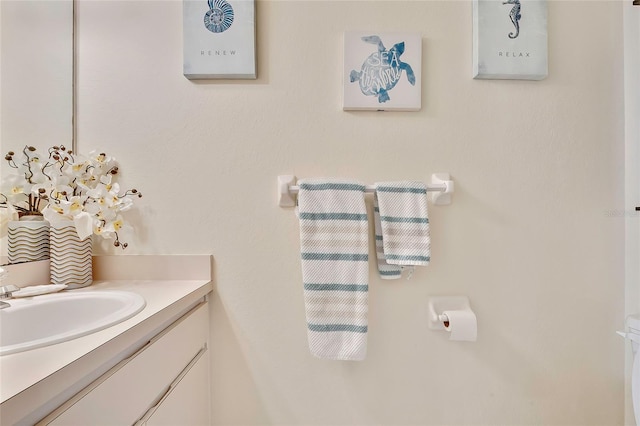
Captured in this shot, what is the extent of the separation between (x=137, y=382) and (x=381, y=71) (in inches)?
42.4

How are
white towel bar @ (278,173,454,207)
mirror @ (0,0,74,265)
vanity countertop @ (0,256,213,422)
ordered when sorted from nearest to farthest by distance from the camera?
vanity countertop @ (0,256,213,422) → mirror @ (0,0,74,265) → white towel bar @ (278,173,454,207)

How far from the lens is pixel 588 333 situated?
42.7 inches

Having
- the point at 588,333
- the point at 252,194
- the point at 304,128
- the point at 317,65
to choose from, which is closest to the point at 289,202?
the point at 252,194

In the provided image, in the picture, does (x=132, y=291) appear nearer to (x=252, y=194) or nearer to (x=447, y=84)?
(x=252, y=194)

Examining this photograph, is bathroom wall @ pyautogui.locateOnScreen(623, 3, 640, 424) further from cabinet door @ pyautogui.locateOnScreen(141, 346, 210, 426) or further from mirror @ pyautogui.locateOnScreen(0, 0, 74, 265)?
mirror @ pyautogui.locateOnScreen(0, 0, 74, 265)

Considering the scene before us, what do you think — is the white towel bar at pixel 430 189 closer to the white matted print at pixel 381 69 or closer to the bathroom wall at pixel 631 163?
the white matted print at pixel 381 69

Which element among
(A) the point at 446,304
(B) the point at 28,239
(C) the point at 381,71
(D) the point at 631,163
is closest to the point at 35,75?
(B) the point at 28,239

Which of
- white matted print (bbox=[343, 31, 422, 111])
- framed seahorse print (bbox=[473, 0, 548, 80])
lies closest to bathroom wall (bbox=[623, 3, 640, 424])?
A: framed seahorse print (bbox=[473, 0, 548, 80])

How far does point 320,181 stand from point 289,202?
14 centimetres

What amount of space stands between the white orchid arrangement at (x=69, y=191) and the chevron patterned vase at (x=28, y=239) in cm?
3

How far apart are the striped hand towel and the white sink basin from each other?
0.46 m

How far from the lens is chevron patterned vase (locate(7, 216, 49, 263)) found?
2.96 ft

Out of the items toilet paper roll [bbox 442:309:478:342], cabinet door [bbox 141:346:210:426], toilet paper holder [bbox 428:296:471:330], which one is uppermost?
toilet paper holder [bbox 428:296:471:330]

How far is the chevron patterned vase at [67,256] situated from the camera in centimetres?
93
